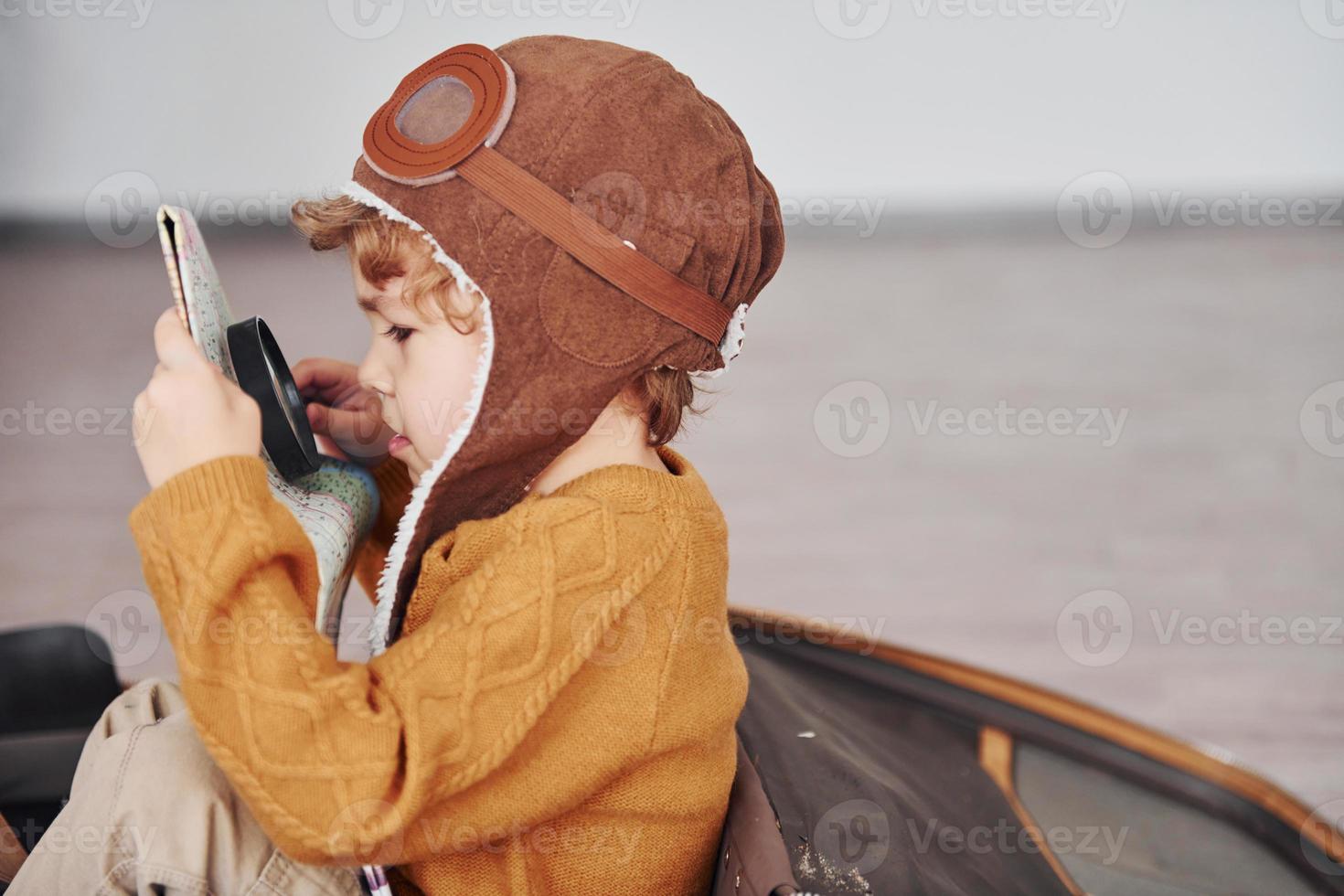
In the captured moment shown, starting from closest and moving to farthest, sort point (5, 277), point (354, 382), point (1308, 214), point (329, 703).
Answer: point (329, 703)
point (354, 382)
point (5, 277)
point (1308, 214)

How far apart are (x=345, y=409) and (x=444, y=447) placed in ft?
1.08

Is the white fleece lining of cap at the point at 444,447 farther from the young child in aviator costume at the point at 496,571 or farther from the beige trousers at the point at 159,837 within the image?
the beige trousers at the point at 159,837

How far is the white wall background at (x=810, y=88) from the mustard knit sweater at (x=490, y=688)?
9.94 ft

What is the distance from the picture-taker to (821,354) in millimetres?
3811

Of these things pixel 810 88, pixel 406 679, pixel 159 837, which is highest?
pixel 810 88

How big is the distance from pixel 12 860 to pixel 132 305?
128 inches

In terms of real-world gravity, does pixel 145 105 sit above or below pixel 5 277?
above

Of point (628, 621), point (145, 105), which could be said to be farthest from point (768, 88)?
point (628, 621)

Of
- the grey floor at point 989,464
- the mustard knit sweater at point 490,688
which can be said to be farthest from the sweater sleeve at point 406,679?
the grey floor at point 989,464

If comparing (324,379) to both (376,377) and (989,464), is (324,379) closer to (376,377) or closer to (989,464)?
(376,377)

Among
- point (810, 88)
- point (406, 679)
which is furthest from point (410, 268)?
point (810, 88)

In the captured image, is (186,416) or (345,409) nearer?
(186,416)

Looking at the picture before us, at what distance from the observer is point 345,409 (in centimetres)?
122

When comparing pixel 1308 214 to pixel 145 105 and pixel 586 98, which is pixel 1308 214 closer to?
pixel 145 105
